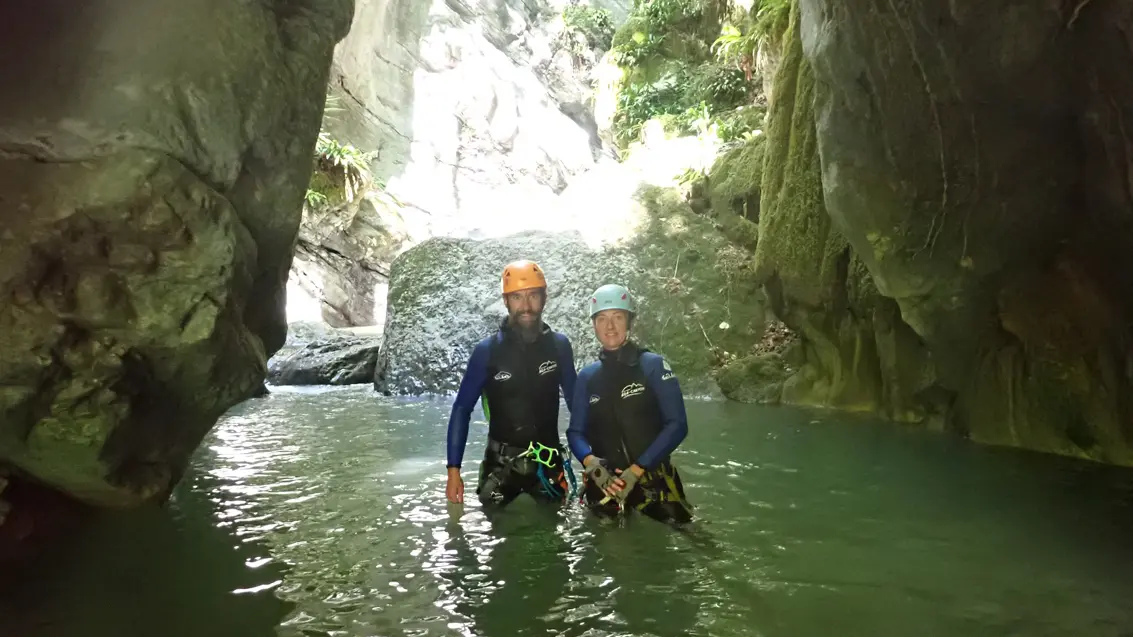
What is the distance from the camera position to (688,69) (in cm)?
1686

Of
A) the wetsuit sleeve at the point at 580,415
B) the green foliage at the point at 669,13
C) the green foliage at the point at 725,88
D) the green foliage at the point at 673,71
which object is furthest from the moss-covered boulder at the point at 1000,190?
the green foliage at the point at 669,13

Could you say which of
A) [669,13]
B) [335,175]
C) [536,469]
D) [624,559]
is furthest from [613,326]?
[335,175]

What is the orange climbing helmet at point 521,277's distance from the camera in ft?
15.4

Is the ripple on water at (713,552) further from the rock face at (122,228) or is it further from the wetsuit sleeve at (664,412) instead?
the rock face at (122,228)

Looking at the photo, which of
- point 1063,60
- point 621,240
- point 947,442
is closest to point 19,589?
point 1063,60

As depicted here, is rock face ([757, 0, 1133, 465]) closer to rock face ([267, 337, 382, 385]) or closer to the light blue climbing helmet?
the light blue climbing helmet

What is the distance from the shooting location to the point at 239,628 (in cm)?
283

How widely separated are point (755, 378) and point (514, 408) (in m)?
6.32

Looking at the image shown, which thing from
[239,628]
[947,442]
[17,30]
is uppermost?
[17,30]

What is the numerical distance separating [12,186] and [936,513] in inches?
199

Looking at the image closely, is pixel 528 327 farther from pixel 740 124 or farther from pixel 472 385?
pixel 740 124

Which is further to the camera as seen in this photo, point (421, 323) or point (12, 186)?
point (421, 323)

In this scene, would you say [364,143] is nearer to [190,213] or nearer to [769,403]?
[769,403]

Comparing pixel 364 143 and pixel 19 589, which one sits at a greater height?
pixel 364 143
